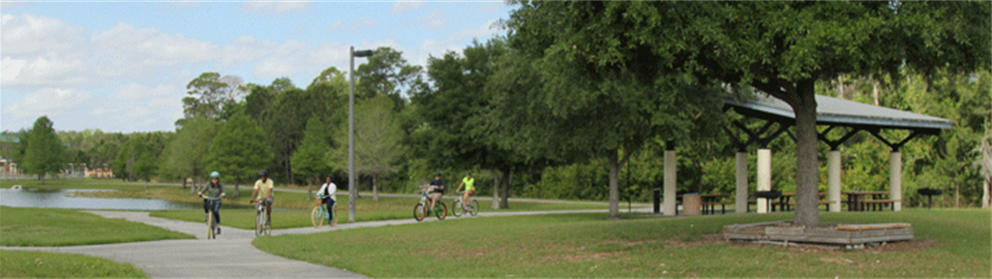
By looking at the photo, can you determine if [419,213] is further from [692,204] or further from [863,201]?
[863,201]

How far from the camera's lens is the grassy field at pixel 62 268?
9.80 metres

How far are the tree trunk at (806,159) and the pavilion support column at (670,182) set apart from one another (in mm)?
12887

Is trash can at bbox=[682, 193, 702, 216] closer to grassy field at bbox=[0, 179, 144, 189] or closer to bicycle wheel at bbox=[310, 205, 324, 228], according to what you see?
bicycle wheel at bbox=[310, 205, 324, 228]

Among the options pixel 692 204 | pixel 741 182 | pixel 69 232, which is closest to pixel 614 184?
pixel 692 204

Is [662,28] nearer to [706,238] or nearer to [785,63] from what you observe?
[785,63]

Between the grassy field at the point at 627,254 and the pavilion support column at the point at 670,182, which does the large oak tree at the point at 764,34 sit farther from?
the pavilion support column at the point at 670,182

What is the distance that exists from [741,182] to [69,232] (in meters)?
20.2

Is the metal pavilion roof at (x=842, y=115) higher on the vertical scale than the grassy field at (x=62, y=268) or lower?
higher

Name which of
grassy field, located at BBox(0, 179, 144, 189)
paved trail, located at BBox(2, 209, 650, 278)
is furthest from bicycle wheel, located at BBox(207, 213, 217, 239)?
grassy field, located at BBox(0, 179, 144, 189)

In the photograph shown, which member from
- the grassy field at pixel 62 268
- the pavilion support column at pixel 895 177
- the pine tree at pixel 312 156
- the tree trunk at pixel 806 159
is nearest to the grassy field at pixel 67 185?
the pine tree at pixel 312 156

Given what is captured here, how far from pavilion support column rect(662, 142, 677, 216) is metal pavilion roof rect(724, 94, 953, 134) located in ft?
8.98

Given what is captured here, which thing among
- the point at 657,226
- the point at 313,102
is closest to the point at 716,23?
the point at 657,226

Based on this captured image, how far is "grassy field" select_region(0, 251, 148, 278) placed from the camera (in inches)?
386

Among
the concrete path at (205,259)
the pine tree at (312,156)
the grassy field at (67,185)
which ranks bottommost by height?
the grassy field at (67,185)
